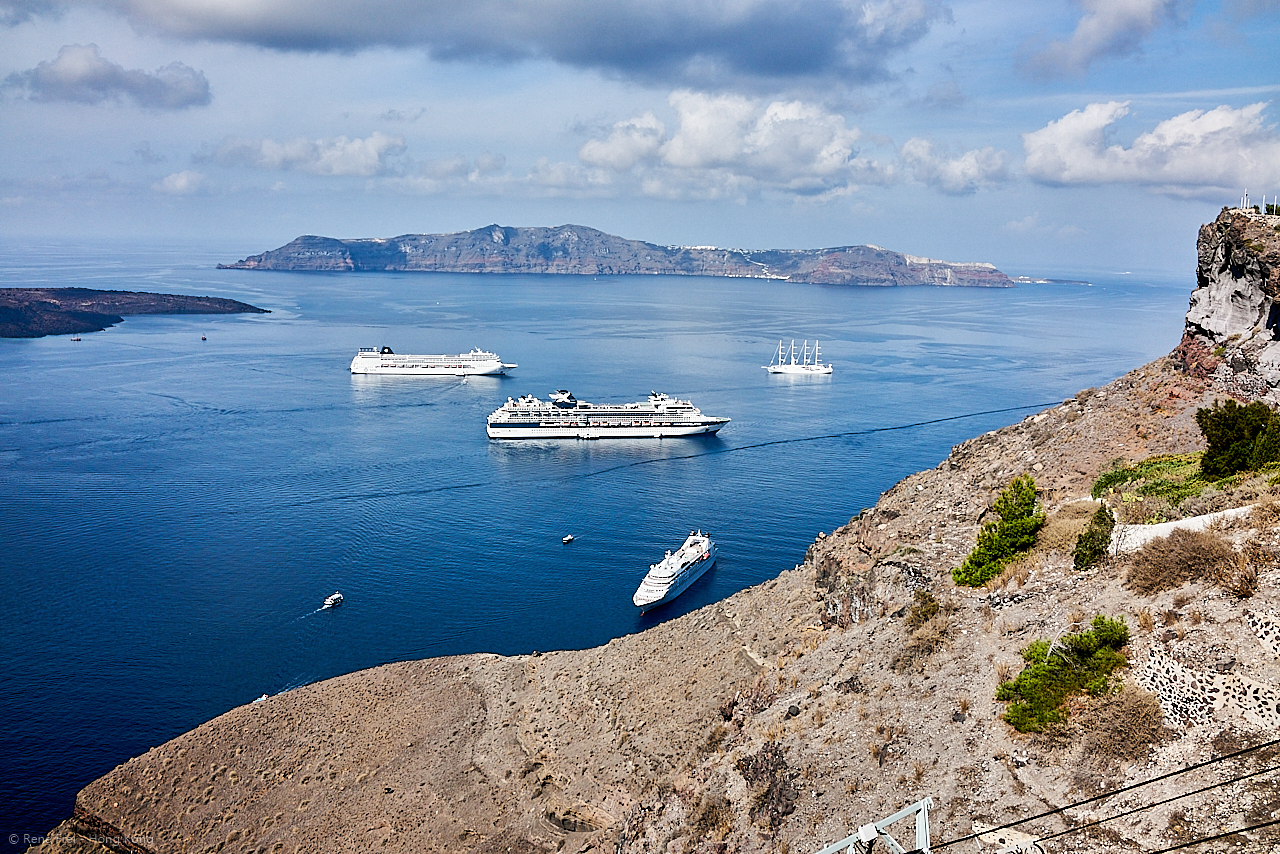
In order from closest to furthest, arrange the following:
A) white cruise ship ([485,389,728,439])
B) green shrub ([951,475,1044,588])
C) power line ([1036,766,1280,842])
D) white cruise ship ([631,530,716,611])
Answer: power line ([1036,766,1280,842]), green shrub ([951,475,1044,588]), white cruise ship ([631,530,716,611]), white cruise ship ([485,389,728,439])

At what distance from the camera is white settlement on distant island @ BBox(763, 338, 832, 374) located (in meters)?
96.5

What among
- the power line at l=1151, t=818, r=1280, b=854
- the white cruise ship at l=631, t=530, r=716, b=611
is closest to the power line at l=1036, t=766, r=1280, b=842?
the power line at l=1151, t=818, r=1280, b=854

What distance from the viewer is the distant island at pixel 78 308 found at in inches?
4692

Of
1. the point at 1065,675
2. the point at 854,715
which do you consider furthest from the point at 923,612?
the point at 1065,675

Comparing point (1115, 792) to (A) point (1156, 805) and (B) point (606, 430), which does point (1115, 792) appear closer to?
(A) point (1156, 805)

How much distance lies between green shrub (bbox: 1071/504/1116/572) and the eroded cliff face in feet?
24.0

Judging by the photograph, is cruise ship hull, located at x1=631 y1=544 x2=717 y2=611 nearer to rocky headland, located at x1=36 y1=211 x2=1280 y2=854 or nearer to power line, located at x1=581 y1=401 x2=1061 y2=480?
rocky headland, located at x1=36 y1=211 x2=1280 y2=854

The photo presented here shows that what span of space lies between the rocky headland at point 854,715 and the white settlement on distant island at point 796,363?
70064 millimetres

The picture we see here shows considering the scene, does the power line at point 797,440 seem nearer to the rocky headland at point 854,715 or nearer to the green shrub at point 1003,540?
the rocky headland at point 854,715

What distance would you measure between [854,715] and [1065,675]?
3.95m

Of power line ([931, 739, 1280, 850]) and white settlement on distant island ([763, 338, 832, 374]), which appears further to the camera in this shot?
white settlement on distant island ([763, 338, 832, 374])

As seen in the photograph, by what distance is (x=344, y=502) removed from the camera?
161 feet

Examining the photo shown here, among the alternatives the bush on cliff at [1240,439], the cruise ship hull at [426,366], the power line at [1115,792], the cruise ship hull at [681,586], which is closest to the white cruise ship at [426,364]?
the cruise ship hull at [426,366]

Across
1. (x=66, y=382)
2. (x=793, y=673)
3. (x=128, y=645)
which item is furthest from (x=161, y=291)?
(x=793, y=673)
